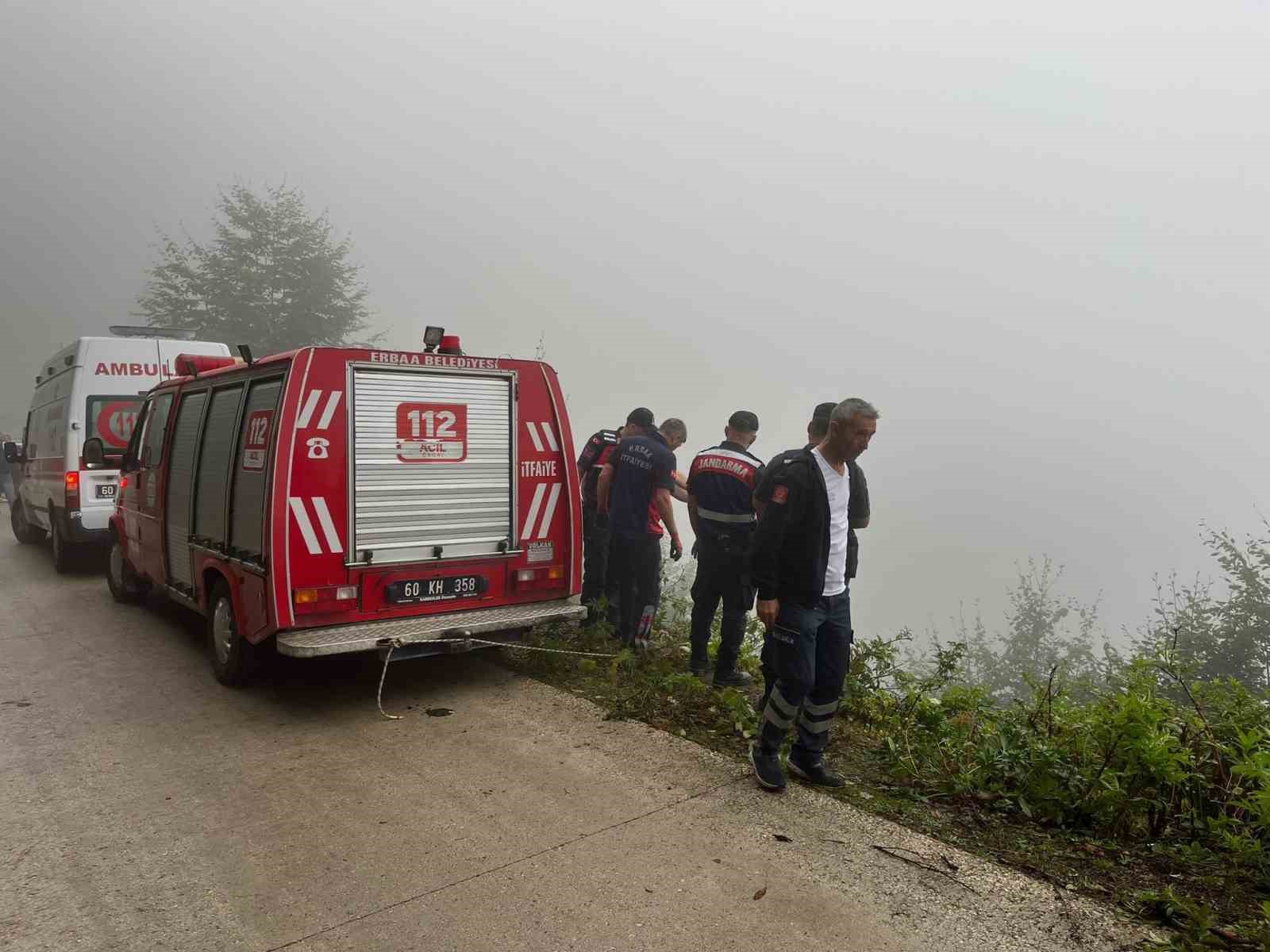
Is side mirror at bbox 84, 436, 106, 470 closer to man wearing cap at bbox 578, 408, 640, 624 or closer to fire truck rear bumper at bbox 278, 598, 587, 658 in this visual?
fire truck rear bumper at bbox 278, 598, 587, 658

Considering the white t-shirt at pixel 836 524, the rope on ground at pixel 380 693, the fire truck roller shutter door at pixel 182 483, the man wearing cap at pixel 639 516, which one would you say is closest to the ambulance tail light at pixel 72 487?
the fire truck roller shutter door at pixel 182 483

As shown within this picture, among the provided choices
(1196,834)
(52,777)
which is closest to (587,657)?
(52,777)

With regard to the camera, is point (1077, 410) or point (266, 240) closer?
point (266, 240)

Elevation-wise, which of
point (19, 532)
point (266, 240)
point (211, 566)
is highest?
point (266, 240)

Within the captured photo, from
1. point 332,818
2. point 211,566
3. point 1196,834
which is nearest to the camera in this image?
point 1196,834

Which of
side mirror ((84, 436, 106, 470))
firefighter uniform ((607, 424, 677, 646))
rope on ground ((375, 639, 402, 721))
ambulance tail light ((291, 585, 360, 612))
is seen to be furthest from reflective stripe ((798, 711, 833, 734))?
side mirror ((84, 436, 106, 470))

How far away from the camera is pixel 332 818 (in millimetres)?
4020

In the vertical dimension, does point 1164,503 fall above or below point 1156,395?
below

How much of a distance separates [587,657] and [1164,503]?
180 meters

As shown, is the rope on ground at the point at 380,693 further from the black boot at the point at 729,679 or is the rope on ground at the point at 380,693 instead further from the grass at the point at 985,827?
the black boot at the point at 729,679

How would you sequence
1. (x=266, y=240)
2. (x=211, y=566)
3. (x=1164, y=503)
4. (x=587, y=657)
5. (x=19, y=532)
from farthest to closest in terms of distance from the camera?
(x=1164, y=503) → (x=266, y=240) → (x=19, y=532) → (x=587, y=657) → (x=211, y=566)

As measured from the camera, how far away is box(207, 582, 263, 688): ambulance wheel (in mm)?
5852

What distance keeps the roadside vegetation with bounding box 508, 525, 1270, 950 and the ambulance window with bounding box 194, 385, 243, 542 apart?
102 inches

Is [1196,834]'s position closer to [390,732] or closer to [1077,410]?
[390,732]
